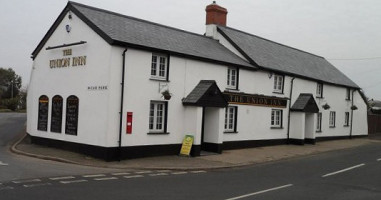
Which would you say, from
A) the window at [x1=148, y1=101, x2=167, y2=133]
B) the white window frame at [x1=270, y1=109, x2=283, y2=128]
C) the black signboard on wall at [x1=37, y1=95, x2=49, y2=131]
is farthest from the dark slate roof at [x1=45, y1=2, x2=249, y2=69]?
the black signboard on wall at [x1=37, y1=95, x2=49, y2=131]

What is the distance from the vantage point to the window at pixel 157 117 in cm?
1784

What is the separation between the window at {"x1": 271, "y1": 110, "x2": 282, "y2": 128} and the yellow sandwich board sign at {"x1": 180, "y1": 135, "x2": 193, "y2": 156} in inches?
347

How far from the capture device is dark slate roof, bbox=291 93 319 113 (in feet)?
88.4

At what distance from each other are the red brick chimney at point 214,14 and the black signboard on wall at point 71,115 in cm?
1193

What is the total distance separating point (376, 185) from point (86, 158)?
1049 centimetres

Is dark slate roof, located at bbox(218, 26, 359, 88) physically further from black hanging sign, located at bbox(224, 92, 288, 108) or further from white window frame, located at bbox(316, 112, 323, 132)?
white window frame, located at bbox(316, 112, 323, 132)

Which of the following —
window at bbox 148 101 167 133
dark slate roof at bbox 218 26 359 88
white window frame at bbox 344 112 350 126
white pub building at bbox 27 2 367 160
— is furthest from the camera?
white window frame at bbox 344 112 350 126

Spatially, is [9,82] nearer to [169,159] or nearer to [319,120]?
[319,120]

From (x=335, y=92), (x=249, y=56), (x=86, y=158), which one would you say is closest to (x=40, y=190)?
(x=86, y=158)

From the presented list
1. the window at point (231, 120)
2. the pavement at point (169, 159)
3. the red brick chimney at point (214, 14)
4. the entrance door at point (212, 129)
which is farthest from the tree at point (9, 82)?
the entrance door at point (212, 129)

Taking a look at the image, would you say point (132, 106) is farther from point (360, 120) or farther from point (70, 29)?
point (360, 120)

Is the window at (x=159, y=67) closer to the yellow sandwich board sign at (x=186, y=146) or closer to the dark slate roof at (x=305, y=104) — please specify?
the yellow sandwich board sign at (x=186, y=146)

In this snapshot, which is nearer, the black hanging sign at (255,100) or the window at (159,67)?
the window at (159,67)

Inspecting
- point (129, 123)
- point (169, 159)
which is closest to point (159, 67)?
point (129, 123)
